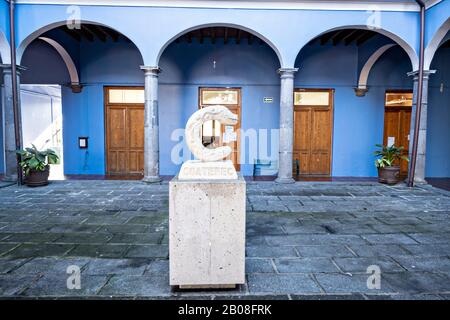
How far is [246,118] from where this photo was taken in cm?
931

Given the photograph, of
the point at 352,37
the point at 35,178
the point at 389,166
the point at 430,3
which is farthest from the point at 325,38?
the point at 35,178

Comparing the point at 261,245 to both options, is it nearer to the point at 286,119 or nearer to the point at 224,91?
the point at 286,119

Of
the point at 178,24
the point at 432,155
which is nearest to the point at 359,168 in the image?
the point at 432,155

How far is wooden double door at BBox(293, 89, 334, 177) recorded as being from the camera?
942cm

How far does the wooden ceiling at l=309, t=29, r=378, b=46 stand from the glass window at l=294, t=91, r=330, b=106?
137 cm

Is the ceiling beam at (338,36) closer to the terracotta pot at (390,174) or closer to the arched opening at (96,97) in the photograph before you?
the terracotta pot at (390,174)

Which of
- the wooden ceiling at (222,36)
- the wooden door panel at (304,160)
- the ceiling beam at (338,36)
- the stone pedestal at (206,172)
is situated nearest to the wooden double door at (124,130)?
the wooden ceiling at (222,36)

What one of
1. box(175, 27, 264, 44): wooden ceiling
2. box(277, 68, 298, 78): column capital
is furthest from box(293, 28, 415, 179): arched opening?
box(277, 68, 298, 78): column capital

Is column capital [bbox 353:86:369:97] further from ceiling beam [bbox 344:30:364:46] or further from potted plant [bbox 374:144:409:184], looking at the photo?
potted plant [bbox 374:144:409:184]

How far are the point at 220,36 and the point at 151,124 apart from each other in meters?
3.38

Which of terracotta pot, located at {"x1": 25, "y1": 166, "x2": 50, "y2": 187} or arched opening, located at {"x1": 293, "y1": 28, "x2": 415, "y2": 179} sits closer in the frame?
terracotta pot, located at {"x1": 25, "y1": 166, "x2": 50, "y2": 187}

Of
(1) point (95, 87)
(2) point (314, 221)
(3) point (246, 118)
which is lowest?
(2) point (314, 221)

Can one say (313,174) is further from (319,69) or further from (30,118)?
(30,118)

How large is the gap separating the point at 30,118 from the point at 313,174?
10.3 meters
